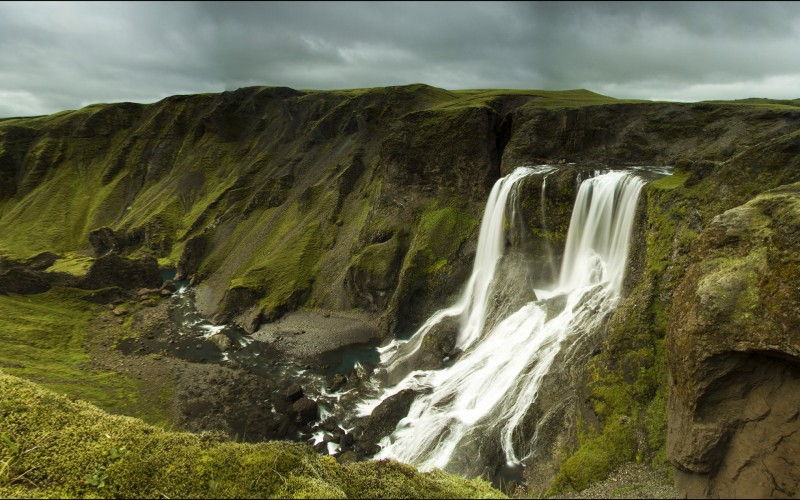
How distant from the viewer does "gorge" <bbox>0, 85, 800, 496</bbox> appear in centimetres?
1542

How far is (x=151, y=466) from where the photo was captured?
24.2 ft

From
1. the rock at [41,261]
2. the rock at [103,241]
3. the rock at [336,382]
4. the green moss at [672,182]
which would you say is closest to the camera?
the green moss at [672,182]

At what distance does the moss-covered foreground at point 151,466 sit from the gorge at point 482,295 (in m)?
12.5

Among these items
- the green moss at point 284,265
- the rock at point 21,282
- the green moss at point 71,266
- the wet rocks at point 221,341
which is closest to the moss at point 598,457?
the wet rocks at point 221,341

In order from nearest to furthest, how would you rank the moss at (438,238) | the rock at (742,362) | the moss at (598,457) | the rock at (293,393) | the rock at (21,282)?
the rock at (742,362) → the moss at (598,457) → the rock at (293,393) → the moss at (438,238) → the rock at (21,282)

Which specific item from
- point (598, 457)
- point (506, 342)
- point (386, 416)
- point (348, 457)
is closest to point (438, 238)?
point (506, 342)

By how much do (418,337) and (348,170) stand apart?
130ft

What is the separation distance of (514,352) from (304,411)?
17.2 metres

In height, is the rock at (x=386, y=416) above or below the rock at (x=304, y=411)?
above

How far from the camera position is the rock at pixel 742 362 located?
527 inches

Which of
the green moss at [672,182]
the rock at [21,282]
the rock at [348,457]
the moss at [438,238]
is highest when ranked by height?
the green moss at [672,182]

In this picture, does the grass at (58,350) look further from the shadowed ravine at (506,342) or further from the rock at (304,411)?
the shadowed ravine at (506,342)

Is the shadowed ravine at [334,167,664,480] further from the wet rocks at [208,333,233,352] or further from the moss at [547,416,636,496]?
the wet rocks at [208,333,233,352]

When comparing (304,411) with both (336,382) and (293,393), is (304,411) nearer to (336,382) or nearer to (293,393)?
(293,393)
